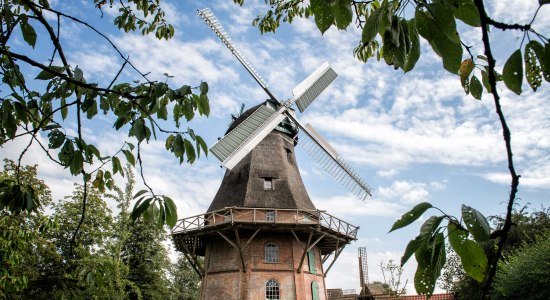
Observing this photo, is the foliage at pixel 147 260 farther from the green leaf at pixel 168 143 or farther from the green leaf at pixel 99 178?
the green leaf at pixel 168 143

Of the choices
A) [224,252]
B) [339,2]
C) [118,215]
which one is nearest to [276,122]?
[224,252]

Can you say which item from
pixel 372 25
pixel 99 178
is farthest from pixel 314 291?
pixel 372 25

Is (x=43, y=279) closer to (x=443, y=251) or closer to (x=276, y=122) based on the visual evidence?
(x=276, y=122)

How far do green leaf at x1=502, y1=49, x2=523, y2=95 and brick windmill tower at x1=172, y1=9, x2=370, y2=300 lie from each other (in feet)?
57.8

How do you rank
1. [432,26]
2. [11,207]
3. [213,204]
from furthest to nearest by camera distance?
1. [213,204]
2. [11,207]
3. [432,26]

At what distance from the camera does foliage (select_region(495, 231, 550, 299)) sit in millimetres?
17172

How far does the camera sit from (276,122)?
23359 millimetres

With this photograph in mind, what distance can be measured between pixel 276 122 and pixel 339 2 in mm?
22059

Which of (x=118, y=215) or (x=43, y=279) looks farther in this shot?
(x=118, y=215)

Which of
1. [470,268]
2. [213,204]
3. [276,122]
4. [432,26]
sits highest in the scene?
[276,122]

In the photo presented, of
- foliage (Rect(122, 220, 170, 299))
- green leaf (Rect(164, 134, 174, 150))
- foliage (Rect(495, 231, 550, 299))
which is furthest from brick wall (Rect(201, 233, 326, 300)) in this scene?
→ green leaf (Rect(164, 134, 174, 150))

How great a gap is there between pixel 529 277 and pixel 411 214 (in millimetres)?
20809

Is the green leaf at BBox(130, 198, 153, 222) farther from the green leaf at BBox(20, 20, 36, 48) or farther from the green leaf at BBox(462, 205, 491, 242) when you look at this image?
the green leaf at BBox(462, 205, 491, 242)

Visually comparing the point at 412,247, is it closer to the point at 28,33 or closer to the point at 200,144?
the point at 200,144
